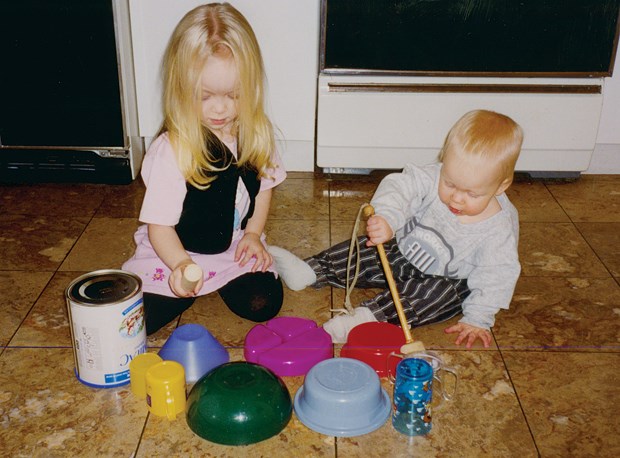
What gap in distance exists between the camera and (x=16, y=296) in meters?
1.53

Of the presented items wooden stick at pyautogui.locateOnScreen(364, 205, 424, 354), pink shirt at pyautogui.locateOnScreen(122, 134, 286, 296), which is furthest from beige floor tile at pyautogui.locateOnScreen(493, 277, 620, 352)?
pink shirt at pyautogui.locateOnScreen(122, 134, 286, 296)

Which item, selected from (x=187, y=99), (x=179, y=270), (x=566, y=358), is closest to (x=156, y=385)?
(x=179, y=270)

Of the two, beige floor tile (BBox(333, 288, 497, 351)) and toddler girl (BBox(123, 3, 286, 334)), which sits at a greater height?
toddler girl (BBox(123, 3, 286, 334))

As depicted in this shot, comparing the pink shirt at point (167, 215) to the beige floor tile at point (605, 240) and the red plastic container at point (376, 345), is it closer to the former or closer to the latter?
the red plastic container at point (376, 345)

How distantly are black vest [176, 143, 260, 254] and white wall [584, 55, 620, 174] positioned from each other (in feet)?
4.31

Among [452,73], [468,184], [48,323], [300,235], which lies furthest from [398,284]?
[452,73]

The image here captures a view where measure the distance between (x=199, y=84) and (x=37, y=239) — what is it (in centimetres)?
78

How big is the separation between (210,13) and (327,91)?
32.3 inches

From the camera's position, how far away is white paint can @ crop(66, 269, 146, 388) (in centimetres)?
117

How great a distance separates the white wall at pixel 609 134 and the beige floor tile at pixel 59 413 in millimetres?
1725

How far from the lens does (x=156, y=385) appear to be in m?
1.15

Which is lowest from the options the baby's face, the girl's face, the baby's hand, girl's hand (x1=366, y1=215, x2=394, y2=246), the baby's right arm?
the baby's hand

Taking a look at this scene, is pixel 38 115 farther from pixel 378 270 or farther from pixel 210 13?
pixel 378 270

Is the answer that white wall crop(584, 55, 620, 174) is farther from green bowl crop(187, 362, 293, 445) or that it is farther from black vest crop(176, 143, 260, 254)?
green bowl crop(187, 362, 293, 445)
